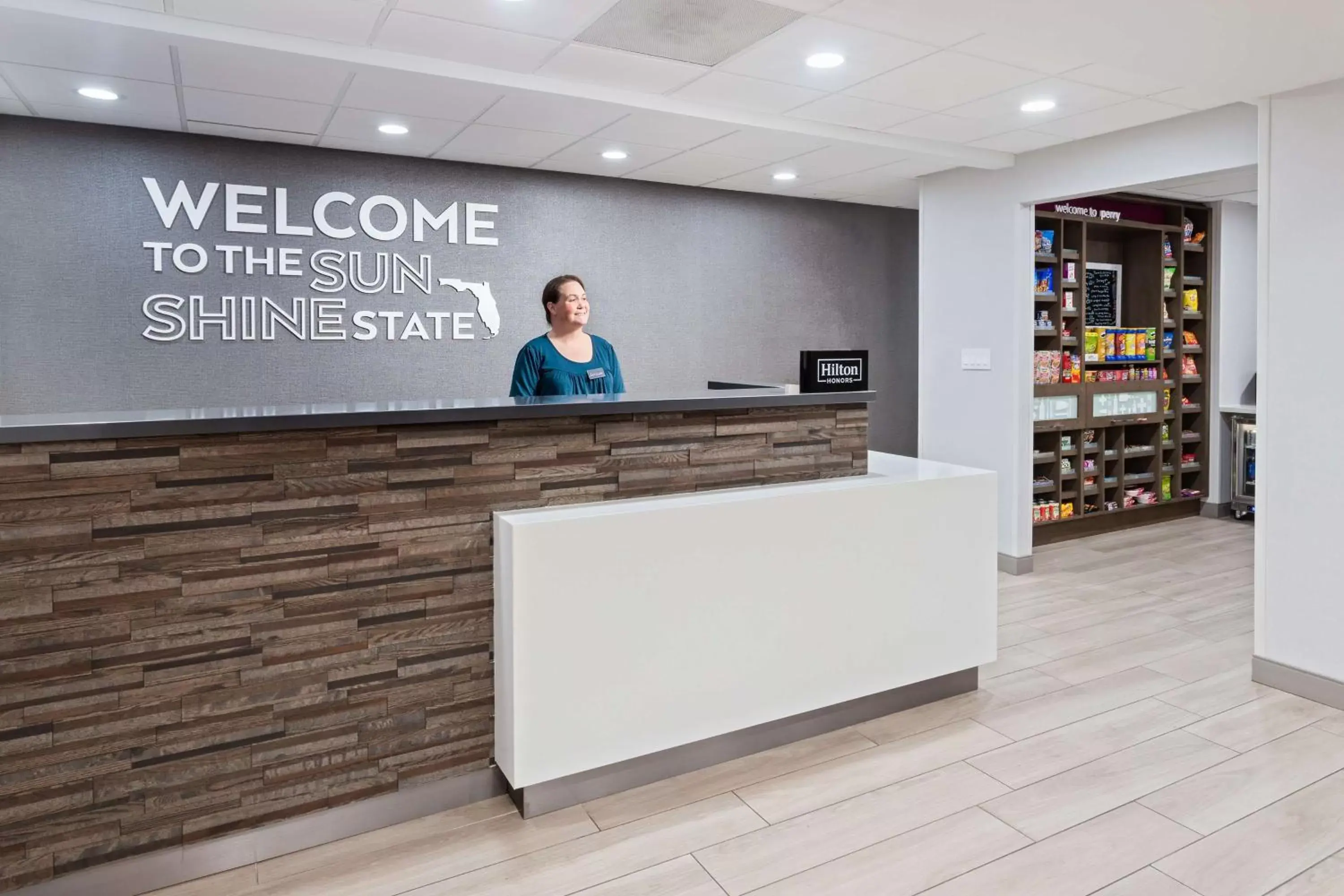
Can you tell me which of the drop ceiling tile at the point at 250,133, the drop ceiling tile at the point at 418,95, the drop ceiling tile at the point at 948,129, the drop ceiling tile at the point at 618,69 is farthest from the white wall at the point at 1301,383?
the drop ceiling tile at the point at 250,133

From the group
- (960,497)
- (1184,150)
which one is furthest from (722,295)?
(960,497)

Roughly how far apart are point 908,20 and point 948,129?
165 cm

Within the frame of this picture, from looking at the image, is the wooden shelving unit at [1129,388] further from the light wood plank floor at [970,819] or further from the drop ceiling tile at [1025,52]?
the light wood plank floor at [970,819]

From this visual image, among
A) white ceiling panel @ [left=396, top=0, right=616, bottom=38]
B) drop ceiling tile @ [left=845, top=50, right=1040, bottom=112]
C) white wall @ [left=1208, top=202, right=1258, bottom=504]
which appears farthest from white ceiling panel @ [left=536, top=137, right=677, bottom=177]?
white wall @ [left=1208, top=202, right=1258, bottom=504]

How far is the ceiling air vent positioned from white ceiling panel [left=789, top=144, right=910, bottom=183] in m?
1.59

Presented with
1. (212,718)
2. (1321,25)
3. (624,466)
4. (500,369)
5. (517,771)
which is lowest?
(517,771)

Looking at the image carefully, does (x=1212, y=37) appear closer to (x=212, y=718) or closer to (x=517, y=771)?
(x=517, y=771)

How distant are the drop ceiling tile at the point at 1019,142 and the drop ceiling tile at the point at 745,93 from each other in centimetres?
123

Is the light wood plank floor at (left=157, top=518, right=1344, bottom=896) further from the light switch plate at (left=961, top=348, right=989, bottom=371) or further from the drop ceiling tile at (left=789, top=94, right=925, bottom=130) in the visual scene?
the drop ceiling tile at (left=789, top=94, right=925, bottom=130)

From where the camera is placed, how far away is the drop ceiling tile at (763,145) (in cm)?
448

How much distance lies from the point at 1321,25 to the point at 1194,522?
4.98 meters

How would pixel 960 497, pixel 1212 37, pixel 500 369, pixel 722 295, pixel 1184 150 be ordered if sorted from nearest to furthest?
1. pixel 1212 37
2. pixel 960 497
3. pixel 1184 150
4. pixel 500 369
5. pixel 722 295

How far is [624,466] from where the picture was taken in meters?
2.79

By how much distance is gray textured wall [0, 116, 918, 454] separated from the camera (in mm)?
4195
